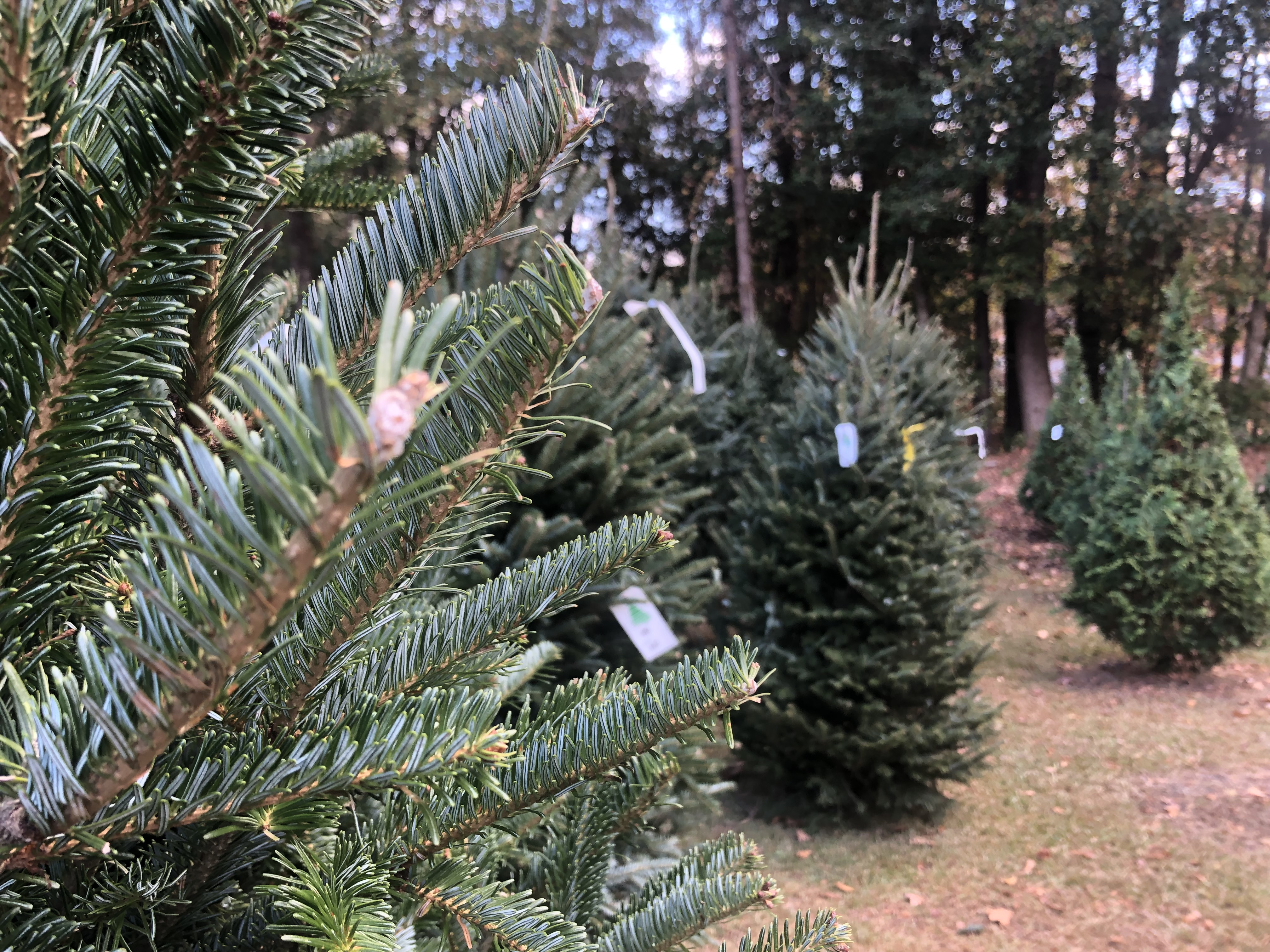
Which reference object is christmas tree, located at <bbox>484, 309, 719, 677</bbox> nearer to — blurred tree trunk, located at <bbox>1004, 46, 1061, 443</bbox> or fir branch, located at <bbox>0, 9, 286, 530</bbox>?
fir branch, located at <bbox>0, 9, 286, 530</bbox>

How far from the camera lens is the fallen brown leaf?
4.12 meters

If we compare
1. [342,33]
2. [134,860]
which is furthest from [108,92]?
[134,860]

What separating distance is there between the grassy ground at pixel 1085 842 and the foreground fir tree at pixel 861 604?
39cm

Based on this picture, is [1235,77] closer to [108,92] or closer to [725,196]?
[725,196]

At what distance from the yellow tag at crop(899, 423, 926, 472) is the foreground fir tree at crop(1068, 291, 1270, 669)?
3599 millimetres

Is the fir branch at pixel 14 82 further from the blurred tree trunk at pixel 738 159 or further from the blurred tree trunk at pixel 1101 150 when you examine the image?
the blurred tree trunk at pixel 1101 150

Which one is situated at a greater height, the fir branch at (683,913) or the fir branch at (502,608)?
the fir branch at (502,608)

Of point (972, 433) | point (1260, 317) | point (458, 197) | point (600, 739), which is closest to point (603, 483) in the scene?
point (600, 739)

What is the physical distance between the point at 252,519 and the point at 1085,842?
5695mm

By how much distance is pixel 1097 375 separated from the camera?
24406 mm

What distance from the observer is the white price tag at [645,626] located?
9.13 ft

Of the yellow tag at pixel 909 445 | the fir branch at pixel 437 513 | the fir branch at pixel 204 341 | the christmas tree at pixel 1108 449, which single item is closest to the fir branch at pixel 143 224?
the fir branch at pixel 204 341

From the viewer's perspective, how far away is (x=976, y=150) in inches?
755

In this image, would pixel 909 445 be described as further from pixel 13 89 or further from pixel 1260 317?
pixel 1260 317
